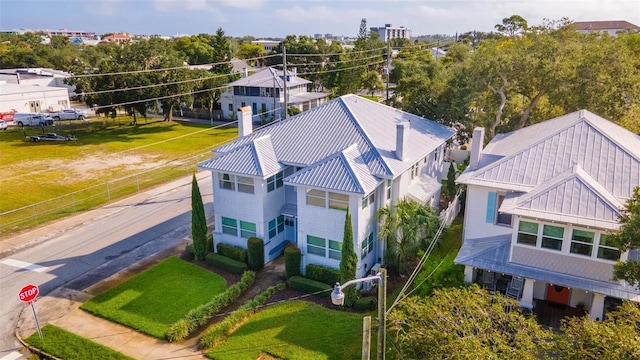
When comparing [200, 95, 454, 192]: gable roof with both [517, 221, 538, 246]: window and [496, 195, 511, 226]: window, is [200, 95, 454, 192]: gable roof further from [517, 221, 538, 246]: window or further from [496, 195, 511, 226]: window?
[517, 221, 538, 246]: window

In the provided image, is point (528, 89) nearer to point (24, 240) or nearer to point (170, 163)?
point (170, 163)

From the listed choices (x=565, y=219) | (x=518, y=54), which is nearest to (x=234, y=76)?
(x=518, y=54)

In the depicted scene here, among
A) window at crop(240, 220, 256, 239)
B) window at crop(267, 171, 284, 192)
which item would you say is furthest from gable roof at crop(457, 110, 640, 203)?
window at crop(240, 220, 256, 239)

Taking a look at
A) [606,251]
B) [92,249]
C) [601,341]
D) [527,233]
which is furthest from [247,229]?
[601,341]

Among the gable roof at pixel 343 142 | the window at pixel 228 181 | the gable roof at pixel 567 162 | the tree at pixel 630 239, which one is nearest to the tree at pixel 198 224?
the window at pixel 228 181

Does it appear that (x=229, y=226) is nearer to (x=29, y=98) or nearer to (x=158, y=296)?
(x=158, y=296)
